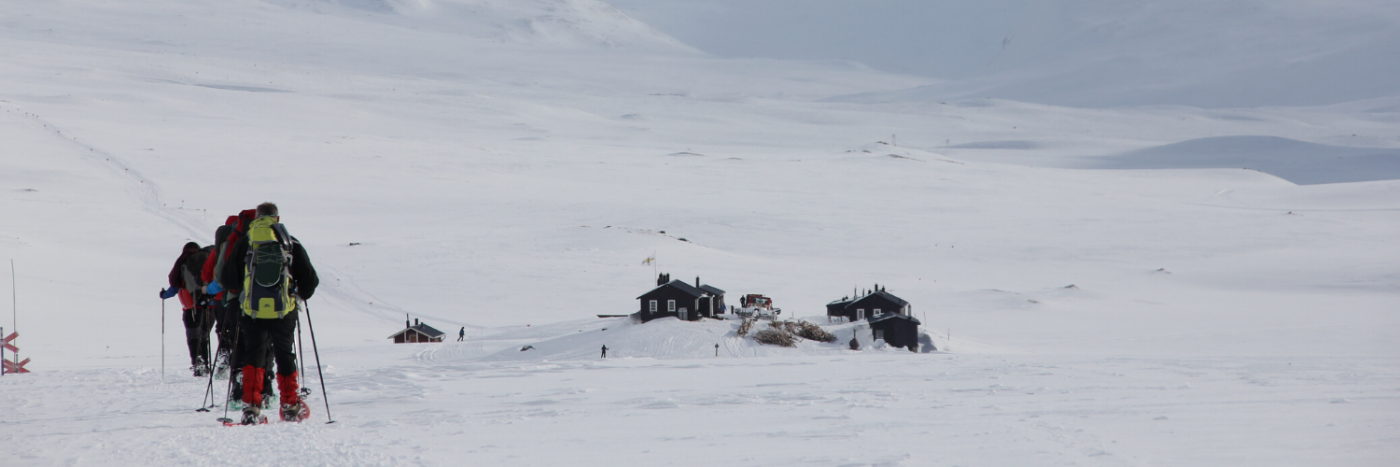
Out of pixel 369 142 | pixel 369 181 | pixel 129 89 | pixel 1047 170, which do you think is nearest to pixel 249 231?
pixel 369 181

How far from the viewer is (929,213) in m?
62.5

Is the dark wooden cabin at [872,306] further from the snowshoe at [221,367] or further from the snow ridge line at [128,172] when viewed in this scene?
the snow ridge line at [128,172]

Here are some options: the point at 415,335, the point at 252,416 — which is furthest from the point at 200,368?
the point at 415,335

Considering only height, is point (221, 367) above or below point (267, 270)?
below

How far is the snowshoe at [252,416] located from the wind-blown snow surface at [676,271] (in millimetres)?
346

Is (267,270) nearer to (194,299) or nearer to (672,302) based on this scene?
(194,299)

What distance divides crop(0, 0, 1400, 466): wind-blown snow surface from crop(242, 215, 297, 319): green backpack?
2.59 ft

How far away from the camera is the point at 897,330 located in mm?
25031

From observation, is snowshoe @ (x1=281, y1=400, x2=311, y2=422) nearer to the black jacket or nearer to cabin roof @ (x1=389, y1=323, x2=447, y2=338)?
the black jacket

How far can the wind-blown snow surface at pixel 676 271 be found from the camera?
21.7ft

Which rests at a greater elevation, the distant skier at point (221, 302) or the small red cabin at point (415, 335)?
the distant skier at point (221, 302)

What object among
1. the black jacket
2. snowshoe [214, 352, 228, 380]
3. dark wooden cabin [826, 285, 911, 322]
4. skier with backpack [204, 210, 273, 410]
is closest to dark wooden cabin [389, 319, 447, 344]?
dark wooden cabin [826, 285, 911, 322]

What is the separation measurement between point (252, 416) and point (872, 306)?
2273cm

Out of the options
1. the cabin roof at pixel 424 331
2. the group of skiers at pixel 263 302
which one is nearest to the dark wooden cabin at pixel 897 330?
the cabin roof at pixel 424 331
